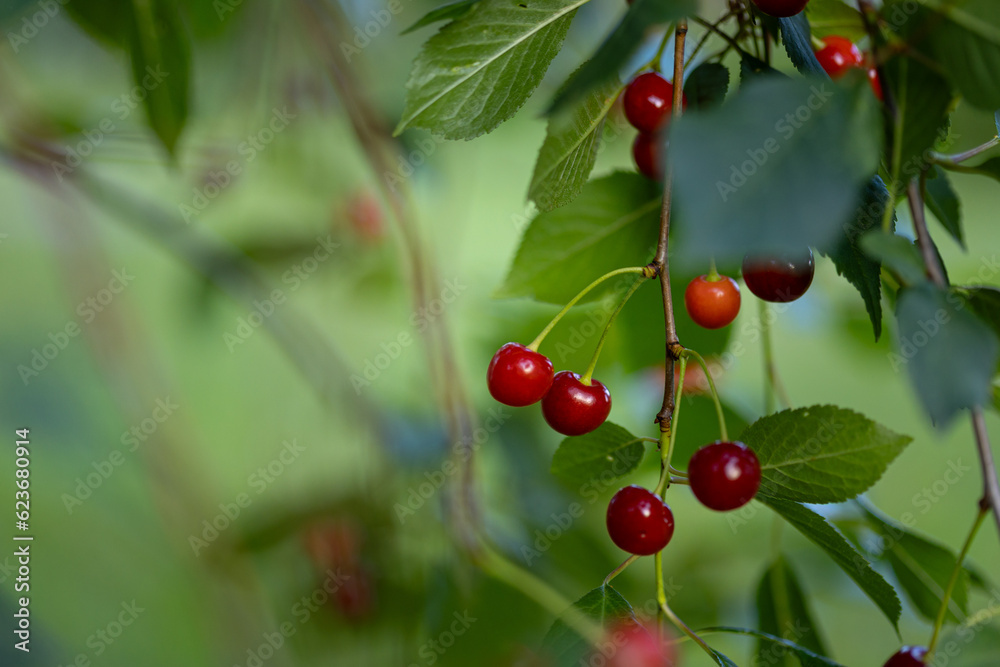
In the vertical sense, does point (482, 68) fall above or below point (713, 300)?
above

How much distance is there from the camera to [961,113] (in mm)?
570

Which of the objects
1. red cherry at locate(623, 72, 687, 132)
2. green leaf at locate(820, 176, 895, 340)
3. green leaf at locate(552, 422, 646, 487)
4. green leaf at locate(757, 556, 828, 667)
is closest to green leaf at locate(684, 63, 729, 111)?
red cherry at locate(623, 72, 687, 132)

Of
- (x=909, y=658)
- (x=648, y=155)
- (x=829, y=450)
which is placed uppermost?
(x=648, y=155)

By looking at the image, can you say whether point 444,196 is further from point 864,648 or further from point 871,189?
point 864,648

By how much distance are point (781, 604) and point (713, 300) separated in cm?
38

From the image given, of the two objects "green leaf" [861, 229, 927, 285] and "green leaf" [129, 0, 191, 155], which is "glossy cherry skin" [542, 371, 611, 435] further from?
"green leaf" [129, 0, 191, 155]

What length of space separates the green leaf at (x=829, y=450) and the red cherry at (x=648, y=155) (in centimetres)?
21

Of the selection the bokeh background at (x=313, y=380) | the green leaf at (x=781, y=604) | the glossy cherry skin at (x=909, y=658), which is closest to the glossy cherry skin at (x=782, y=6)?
the bokeh background at (x=313, y=380)

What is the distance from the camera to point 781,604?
0.77 m

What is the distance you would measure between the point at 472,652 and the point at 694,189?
3.18 ft

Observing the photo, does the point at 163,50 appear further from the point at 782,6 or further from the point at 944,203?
the point at 944,203

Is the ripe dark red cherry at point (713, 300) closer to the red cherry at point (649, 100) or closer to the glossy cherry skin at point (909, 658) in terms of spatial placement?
the red cherry at point (649, 100)

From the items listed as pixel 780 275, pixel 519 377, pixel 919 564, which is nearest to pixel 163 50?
pixel 519 377

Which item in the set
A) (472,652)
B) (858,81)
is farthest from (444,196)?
(858,81)
